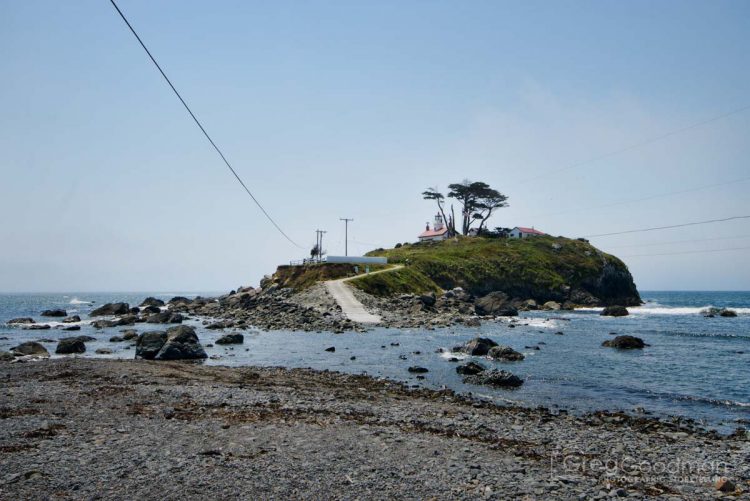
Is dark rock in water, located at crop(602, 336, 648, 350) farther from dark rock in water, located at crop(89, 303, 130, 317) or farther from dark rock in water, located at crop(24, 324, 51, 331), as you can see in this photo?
dark rock in water, located at crop(89, 303, 130, 317)

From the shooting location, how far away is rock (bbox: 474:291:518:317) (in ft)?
243

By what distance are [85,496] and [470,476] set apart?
7856 millimetres

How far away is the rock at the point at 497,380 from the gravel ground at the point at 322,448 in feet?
12.9

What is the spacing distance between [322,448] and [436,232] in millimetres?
133559

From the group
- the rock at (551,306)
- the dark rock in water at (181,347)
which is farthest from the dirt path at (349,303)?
the rock at (551,306)

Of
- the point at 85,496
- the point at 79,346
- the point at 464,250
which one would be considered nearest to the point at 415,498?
the point at 85,496

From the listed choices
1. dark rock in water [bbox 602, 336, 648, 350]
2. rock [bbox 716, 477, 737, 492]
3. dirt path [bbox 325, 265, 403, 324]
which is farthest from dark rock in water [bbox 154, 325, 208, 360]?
dark rock in water [bbox 602, 336, 648, 350]

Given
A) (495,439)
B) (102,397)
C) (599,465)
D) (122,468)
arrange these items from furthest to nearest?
(102,397) < (495,439) < (599,465) < (122,468)

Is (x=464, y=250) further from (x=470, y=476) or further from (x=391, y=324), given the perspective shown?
(x=470, y=476)

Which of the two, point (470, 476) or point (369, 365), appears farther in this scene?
point (369, 365)

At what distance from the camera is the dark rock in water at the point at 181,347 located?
31.9m

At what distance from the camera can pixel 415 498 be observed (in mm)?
9727

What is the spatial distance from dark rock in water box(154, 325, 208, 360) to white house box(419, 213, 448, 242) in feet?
356

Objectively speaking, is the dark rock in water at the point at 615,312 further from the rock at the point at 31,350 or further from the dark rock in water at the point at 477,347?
the rock at the point at 31,350
